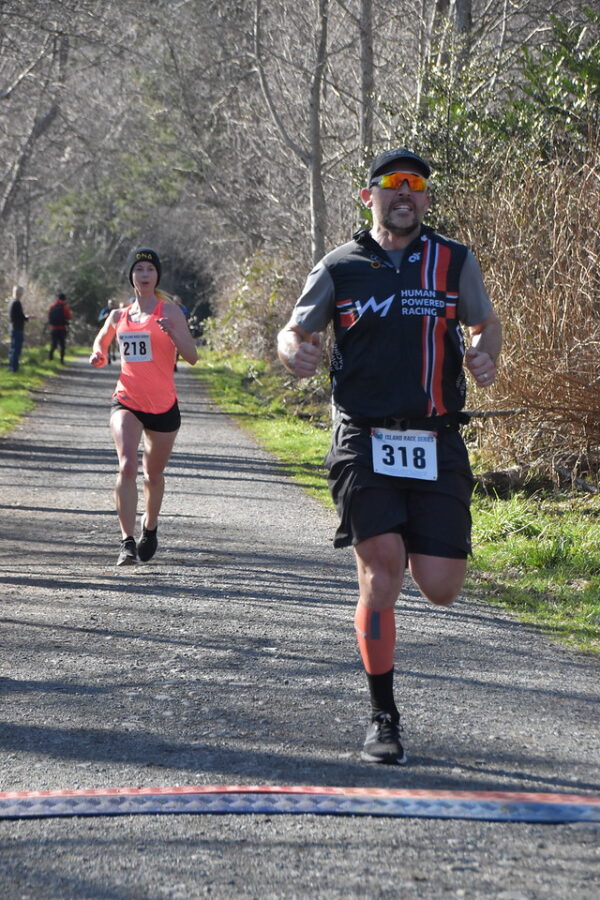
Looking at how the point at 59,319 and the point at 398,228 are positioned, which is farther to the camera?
the point at 59,319

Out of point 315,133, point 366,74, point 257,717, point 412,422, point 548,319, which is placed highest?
point 366,74

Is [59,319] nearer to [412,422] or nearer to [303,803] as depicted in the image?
[412,422]

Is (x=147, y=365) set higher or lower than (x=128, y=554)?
higher

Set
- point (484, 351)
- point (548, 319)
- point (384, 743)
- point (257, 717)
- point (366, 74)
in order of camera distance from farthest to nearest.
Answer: point (366, 74)
point (548, 319)
point (257, 717)
point (484, 351)
point (384, 743)

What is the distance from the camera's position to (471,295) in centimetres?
483

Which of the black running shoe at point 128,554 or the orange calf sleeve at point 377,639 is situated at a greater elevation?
the orange calf sleeve at point 377,639

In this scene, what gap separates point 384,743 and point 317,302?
1.62 meters

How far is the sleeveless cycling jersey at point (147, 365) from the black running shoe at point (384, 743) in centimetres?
437

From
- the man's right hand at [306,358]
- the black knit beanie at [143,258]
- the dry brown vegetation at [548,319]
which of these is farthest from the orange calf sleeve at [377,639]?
Answer: the dry brown vegetation at [548,319]

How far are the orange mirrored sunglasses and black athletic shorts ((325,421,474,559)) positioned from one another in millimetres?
898

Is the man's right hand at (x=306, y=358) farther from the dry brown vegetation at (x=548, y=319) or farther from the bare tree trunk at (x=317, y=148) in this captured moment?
the bare tree trunk at (x=317, y=148)

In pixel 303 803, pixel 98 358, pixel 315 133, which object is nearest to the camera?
pixel 303 803

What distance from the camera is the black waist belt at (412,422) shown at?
471 centimetres

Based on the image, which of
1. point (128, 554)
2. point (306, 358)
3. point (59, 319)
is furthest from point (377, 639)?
point (59, 319)
